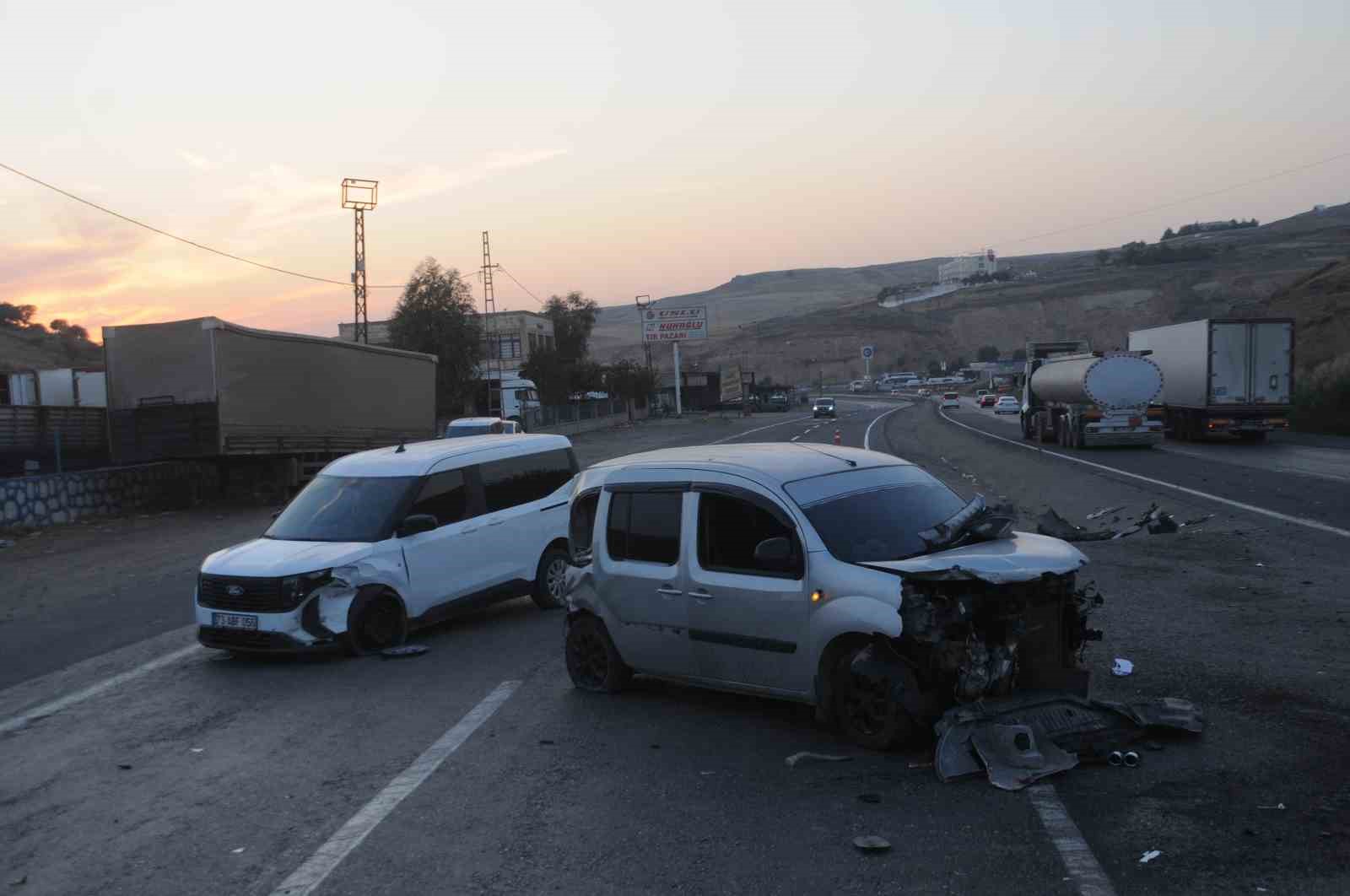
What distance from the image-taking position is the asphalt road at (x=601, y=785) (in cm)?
493

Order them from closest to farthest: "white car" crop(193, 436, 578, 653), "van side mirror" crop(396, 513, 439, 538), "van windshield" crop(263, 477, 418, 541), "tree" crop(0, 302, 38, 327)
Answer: "white car" crop(193, 436, 578, 653)
"van side mirror" crop(396, 513, 439, 538)
"van windshield" crop(263, 477, 418, 541)
"tree" crop(0, 302, 38, 327)

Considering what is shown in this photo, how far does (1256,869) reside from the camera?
4.55 m

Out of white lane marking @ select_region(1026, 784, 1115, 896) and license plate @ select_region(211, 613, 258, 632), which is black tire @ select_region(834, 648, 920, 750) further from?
license plate @ select_region(211, 613, 258, 632)

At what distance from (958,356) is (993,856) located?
17145cm

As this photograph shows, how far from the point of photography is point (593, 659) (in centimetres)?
837

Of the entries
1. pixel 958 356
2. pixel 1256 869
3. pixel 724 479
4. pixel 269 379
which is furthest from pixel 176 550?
pixel 958 356

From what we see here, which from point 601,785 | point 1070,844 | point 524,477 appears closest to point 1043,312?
point 524,477

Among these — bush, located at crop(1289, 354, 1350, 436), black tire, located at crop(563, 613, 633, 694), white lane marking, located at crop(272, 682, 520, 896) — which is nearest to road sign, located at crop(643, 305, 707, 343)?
bush, located at crop(1289, 354, 1350, 436)

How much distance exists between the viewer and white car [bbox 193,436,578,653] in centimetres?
991

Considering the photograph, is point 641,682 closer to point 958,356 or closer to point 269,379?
point 269,379

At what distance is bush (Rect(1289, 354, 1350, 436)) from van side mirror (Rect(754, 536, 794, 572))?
37.3 m

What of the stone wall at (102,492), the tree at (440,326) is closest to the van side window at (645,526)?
the stone wall at (102,492)

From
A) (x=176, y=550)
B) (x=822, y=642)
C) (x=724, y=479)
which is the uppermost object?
(x=724, y=479)

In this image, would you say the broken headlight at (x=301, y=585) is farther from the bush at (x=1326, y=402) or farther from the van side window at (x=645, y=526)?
the bush at (x=1326, y=402)
